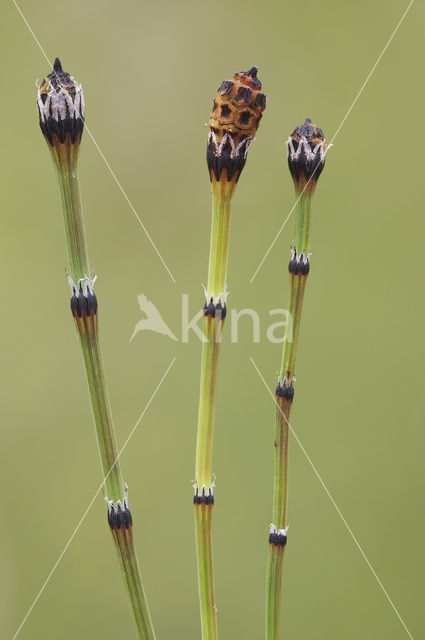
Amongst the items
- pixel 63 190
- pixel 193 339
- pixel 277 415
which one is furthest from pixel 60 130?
pixel 193 339

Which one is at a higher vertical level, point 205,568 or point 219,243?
point 219,243
